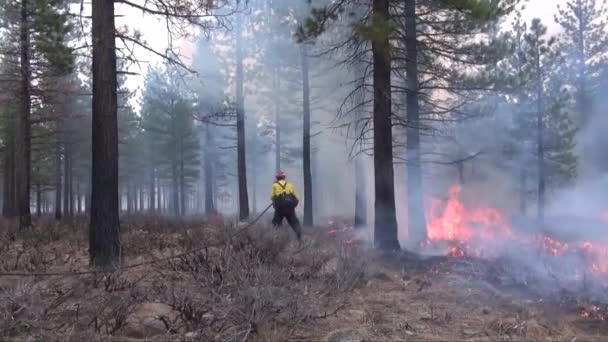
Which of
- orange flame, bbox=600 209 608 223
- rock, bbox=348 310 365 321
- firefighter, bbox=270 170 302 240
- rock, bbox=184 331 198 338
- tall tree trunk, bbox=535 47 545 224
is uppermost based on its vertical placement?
tall tree trunk, bbox=535 47 545 224

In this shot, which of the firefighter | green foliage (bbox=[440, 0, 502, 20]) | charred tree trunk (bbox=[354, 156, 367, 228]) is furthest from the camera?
charred tree trunk (bbox=[354, 156, 367, 228])

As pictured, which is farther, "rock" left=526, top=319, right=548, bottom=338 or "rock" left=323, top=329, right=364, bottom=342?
"rock" left=526, top=319, right=548, bottom=338

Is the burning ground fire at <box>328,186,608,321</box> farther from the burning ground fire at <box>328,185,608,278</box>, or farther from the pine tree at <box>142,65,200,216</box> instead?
the pine tree at <box>142,65,200,216</box>

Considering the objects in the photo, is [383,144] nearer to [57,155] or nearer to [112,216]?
[112,216]

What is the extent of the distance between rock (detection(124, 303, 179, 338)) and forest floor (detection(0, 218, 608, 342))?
0.01 meters

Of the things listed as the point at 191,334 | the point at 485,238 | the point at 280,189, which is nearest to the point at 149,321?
the point at 191,334

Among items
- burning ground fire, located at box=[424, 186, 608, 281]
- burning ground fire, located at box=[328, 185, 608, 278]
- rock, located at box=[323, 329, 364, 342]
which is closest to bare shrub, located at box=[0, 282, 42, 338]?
rock, located at box=[323, 329, 364, 342]

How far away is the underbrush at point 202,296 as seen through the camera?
4.65 meters

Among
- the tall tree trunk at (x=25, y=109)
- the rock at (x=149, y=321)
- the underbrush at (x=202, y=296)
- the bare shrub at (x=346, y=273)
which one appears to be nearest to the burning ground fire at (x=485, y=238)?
the bare shrub at (x=346, y=273)

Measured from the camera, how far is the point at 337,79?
19000mm

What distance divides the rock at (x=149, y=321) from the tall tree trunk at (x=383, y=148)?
18.9 ft

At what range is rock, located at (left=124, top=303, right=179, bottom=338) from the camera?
469cm

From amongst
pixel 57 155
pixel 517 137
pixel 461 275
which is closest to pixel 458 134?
pixel 517 137

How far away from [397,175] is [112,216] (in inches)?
790
